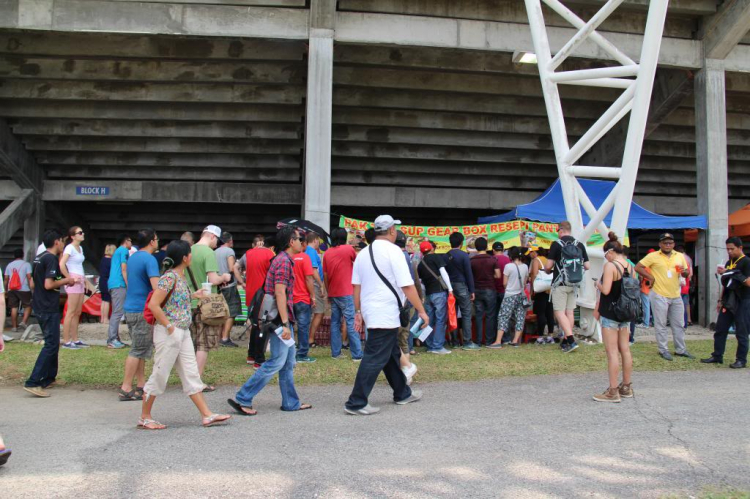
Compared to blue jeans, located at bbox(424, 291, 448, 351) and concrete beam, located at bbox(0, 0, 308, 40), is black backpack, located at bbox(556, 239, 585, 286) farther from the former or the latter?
concrete beam, located at bbox(0, 0, 308, 40)

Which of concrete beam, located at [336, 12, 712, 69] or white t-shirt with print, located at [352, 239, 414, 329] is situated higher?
concrete beam, located at [336, 12, 712, 69]

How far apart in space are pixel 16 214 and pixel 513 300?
1352cm

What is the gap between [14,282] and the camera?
497 inches

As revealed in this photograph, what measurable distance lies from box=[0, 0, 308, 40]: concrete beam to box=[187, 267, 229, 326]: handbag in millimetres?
7745

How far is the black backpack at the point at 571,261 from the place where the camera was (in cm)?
900

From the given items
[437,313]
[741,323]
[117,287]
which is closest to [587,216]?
[741,323]

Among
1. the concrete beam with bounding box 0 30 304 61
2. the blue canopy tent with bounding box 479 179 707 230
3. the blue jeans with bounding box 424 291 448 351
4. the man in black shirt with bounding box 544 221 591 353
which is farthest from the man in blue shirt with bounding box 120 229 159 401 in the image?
the concrete beam with bounding box 0 30 304 61

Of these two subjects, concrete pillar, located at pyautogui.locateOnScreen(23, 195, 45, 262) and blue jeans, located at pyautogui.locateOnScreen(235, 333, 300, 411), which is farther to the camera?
concrete pillar, located at pyautogui.locateOnScreen(23, 195, 45, 262)

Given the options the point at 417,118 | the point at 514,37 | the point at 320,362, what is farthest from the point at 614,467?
the point at 417,118

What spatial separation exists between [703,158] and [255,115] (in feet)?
35.4

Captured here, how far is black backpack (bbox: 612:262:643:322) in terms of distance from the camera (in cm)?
599

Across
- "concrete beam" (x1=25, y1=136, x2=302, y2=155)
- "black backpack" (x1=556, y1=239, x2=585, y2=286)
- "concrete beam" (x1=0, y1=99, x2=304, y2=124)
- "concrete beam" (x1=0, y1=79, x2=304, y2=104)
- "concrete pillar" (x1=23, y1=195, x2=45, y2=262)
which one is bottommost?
"black backpack" (x1=556, y1=239, x2=585, y2=286)

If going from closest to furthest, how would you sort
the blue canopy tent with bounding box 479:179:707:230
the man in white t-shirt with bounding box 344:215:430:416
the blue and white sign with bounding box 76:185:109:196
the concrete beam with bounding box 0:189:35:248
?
the man in white t-shirt with bounding box 344:215:430:416
the blue canopy tent with bounding box 479:179:707:230
the concrete beam with bounding box 0:189:35:248
the blue and white sign with bounding box 76:185:109:196

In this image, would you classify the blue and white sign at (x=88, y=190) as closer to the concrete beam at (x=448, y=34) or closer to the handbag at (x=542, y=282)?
the concrete beam at (x=448, y=34)
